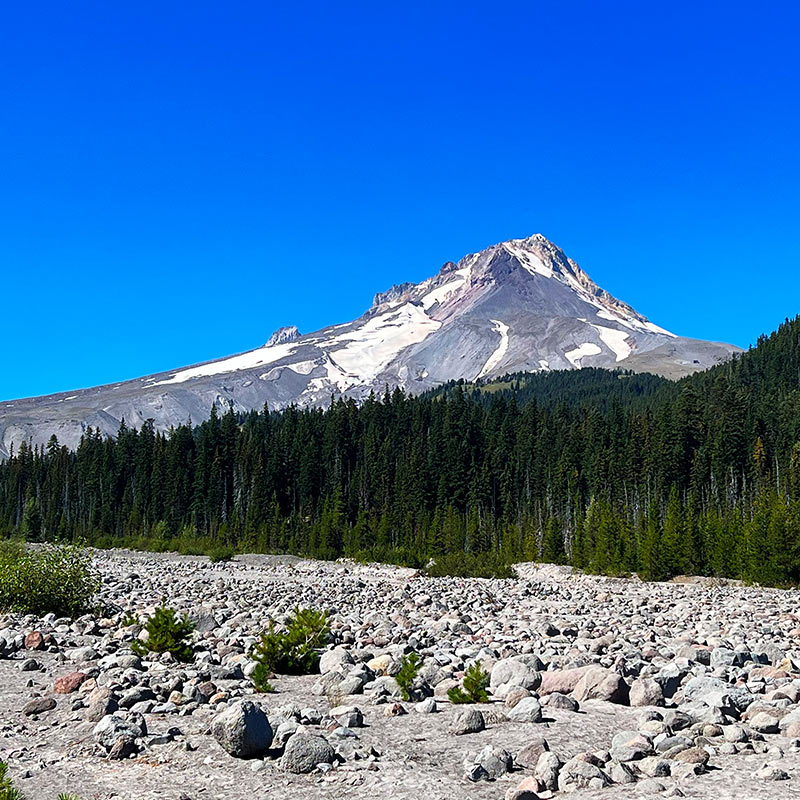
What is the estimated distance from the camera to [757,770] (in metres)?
7.87

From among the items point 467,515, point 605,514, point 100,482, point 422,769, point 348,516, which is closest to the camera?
point 422,769

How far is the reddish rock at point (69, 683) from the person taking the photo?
40.9ft

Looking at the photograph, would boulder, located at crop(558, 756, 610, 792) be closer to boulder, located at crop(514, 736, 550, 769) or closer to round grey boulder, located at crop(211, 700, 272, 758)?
boulder, located at crop(514, 736, 550, 769)

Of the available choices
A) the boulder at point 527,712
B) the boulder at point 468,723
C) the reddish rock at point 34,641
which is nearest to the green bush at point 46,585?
the reddish rock at point 34,641

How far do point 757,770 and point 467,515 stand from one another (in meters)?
86.0

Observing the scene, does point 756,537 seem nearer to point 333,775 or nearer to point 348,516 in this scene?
point 333,775

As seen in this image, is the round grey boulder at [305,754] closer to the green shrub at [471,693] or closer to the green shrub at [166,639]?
the green shrub at [471,693]

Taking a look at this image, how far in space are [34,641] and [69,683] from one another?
201 inches

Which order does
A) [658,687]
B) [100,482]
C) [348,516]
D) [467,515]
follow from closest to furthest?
[658,687]
[467,515]
[348,516]
[100,482]

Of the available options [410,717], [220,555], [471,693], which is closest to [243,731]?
[410,717]

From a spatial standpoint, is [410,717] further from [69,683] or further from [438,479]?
[438,479]

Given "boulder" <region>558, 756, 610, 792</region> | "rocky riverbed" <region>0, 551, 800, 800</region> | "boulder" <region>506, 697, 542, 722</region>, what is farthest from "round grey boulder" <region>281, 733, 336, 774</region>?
"boulder" <region>506, 697, 542, 722</region>

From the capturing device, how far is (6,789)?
7.58m

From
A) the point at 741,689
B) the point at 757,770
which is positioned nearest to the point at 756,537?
the point at 741,689
